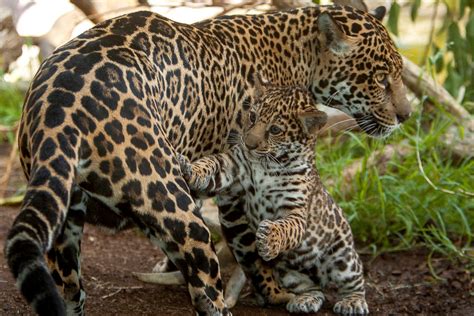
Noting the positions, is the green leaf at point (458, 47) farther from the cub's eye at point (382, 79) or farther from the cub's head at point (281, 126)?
the cub's head at point (281, 126)

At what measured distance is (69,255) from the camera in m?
5.28

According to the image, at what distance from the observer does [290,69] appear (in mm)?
6410

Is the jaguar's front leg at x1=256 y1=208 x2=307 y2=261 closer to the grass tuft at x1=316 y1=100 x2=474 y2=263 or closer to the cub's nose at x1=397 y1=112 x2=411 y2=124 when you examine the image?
the cub's nose at x1=397 y1=112 x2=411 y2=124

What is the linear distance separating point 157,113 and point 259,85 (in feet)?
3.63

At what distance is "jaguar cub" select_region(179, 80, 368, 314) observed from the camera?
18.6 ft

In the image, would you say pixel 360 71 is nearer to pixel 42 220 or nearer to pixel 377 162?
pixel 377 162

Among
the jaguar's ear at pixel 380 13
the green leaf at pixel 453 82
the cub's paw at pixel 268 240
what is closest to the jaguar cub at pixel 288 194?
the cub's paw at pixel 268 240

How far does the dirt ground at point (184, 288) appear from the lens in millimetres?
6281

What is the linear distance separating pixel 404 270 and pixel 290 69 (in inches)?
79.6

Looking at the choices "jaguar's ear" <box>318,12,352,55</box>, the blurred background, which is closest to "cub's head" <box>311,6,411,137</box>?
"jaguar's ear" <box>318,12,352,55</box>

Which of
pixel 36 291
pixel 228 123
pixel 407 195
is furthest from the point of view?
pixel 407 195

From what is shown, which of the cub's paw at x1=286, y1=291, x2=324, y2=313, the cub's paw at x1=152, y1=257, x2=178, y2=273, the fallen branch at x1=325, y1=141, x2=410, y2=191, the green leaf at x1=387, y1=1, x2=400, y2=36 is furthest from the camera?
the green leaf at x1=387, y1=1, x2=400, y2=36

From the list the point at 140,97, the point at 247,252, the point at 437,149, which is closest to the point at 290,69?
the point at 247,252

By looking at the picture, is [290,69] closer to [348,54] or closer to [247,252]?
[348,54]
